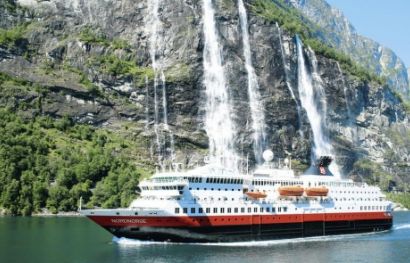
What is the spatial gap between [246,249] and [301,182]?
17.7 metres

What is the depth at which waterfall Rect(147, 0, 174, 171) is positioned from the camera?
483 ft

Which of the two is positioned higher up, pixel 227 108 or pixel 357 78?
pixel 357 78

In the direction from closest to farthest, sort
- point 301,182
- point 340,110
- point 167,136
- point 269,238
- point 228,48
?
point 269,238
point 301,182
point 167,136
point 228,48
point 340,110

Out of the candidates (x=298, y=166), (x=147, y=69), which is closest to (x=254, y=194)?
(x=298, y=166)

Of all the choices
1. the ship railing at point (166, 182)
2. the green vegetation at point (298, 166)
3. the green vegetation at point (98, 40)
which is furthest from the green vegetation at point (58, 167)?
the ship railing at point (166, 182)

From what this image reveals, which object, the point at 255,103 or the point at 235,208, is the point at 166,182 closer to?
the point at 235,208

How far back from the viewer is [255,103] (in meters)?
162

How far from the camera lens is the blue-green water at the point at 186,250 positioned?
2232 inches

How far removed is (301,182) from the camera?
255 ft

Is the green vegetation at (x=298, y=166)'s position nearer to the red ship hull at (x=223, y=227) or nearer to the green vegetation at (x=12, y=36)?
the red ship hull at (x=223, y=227)

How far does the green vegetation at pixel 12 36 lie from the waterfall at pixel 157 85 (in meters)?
35.4

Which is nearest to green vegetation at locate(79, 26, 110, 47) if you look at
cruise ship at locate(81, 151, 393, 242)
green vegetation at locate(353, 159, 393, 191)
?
green vegetation at locate(353, 159, 393, 191)

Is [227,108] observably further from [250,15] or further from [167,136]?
[250,15]

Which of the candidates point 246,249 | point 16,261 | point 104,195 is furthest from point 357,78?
point 16,261
